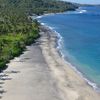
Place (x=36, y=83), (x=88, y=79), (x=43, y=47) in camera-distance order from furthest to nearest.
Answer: (x=43, y=47), (x=88, y=79), (x=36, y=83)

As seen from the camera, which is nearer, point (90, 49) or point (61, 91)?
point (61, 91)

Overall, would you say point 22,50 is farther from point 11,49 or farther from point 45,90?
point 45,90

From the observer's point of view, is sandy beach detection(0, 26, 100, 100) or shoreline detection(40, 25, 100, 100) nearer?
sandy beach detection(0, 26, 100, 100)

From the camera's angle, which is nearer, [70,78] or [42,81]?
[42,81]

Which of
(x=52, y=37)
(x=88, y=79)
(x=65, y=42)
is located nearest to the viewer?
(x=88, y=79)

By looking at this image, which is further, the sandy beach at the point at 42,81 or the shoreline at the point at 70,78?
the shoreline at the point at 70,78


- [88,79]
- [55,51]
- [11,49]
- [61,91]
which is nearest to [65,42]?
[55,51]

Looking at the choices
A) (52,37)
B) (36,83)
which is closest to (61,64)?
(36,83)

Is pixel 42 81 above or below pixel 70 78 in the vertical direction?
above
